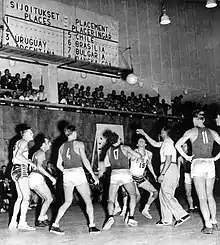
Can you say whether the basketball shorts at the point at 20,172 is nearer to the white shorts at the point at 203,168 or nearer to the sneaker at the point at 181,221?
the sneaker at the point at 181,221

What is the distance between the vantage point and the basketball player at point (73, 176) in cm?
687

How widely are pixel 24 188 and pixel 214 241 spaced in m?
3.29

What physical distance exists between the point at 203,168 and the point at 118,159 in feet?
5.22

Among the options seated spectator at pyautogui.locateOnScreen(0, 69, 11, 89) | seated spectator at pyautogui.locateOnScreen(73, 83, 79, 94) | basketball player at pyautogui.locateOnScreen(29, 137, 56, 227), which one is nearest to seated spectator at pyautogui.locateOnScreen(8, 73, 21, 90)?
seated spectator at pyautogui.locateOnScreen(0, 69, 11, 89)

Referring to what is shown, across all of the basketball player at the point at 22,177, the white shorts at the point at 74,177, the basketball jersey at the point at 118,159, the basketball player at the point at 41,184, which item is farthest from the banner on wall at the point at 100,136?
the white shorts at the point at 74,177

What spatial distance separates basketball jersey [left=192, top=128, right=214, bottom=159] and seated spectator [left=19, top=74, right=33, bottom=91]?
26.3 feet

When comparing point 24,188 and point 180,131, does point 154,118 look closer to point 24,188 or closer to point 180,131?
point 180,131

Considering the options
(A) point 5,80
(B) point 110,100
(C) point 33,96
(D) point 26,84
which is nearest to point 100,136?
(B) point 110,100

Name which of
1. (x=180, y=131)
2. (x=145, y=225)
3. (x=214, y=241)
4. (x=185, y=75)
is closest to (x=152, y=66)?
(x=185, y=75)

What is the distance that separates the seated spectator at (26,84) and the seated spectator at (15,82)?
140 mm

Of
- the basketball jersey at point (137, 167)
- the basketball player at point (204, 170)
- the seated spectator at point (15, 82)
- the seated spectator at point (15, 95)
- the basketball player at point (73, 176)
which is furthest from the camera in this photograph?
the seated spectator at point (15, 82)

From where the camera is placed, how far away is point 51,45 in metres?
14.1

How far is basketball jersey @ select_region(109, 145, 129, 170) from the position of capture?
7570 millimetres

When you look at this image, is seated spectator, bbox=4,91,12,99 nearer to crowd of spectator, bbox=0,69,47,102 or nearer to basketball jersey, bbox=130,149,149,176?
crowd of spectator, bbox=0,69,47,102
